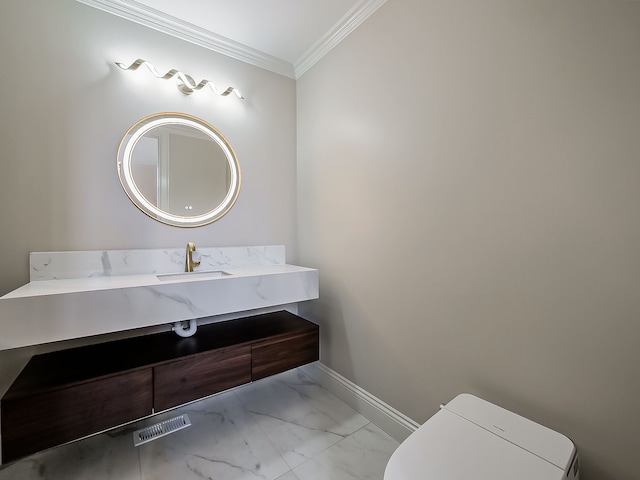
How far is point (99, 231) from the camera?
1.63 meters

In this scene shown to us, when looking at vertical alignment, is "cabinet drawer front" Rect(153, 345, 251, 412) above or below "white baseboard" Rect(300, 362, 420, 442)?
above

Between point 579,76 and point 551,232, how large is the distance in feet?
1.73

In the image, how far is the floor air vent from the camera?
1529 mm

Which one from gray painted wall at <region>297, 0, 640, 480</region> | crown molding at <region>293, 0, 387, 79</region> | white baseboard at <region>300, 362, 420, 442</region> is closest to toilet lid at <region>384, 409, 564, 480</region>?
gray painted wall at <region>297, 0, 640, 480</region>

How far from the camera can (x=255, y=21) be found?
1.82 meters

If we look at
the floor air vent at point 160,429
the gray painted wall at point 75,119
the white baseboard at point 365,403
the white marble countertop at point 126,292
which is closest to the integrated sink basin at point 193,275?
the white marble countertop at point 126,292

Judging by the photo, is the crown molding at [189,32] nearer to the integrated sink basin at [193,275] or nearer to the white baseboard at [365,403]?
the integrated sink basin at [193,275]

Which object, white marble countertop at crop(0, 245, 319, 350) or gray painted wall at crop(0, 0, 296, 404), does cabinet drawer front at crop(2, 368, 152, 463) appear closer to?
white marble countertop at crop(0, 245, 319, 350)

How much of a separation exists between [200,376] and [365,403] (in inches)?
39.4

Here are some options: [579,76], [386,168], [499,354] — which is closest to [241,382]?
[499,354]

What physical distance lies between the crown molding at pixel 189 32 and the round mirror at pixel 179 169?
21.2 inches

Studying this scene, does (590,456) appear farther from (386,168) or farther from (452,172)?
(386,168)

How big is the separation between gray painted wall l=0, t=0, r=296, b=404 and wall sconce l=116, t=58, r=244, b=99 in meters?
0.04

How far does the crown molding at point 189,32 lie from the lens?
166cm
